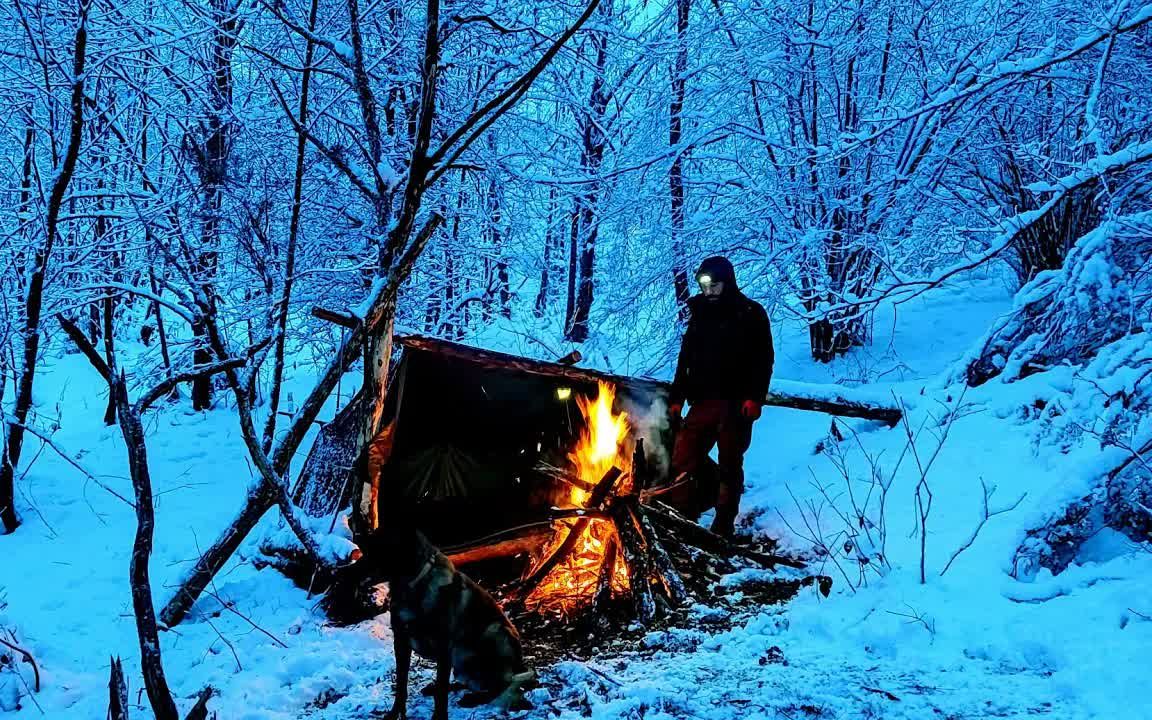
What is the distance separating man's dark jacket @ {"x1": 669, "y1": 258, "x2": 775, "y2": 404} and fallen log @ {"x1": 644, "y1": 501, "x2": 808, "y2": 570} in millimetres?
1115

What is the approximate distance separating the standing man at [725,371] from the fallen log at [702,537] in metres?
0.36

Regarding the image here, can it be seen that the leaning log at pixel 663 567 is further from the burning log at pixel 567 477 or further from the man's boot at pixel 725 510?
the man's boot at pixel 725 510

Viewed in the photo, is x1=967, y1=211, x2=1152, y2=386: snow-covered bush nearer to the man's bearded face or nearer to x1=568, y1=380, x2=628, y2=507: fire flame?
the man's bearded face

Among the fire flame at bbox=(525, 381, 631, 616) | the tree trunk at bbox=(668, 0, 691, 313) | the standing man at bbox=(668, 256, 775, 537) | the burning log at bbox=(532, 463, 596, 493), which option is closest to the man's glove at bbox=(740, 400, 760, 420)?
the standing man at bbox=(668, 256, 775, 537)

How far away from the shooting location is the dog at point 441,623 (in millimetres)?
3438

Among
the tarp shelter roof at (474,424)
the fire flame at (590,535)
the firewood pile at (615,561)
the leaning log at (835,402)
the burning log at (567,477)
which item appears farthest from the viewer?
the leaning log at (835,402)

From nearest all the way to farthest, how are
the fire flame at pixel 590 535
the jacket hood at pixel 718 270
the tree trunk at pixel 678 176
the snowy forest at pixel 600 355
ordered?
the snowy forest at pixel 600 355
the fire flame at pixel 590 535
the jacket hood at pixel 718 270
the tree trunk at pixel 678 176

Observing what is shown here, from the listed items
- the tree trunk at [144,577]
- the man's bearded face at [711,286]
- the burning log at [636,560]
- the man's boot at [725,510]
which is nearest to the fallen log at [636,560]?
the burning log at [636,560]

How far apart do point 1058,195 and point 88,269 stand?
31.1ft

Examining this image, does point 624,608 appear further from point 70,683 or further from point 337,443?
point 70,683

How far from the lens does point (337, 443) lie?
596cm

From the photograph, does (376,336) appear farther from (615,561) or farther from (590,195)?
(590,195)

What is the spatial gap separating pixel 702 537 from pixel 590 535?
914mm

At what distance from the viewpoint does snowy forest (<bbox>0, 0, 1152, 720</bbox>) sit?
3.97 metres
